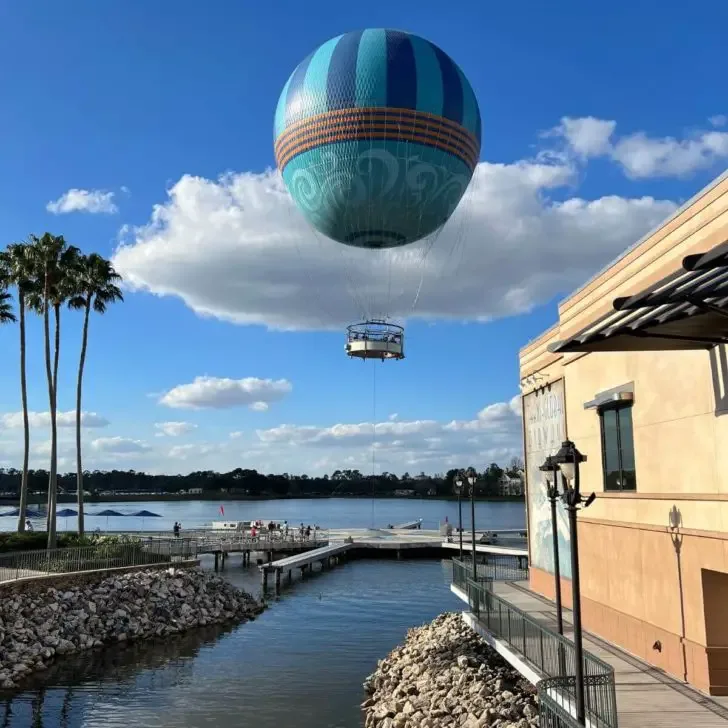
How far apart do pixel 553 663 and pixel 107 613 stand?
25.2 meters

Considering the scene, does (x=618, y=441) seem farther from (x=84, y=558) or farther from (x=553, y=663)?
(x=84, y=558)

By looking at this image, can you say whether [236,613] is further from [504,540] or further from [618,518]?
[504,540]

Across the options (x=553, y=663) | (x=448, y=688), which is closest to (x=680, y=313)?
(x=553, y=663)

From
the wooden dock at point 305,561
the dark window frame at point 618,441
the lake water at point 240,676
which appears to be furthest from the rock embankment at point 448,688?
the wooden dock at point 305,561

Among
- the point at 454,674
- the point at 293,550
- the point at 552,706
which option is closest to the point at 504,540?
the point at 293,550

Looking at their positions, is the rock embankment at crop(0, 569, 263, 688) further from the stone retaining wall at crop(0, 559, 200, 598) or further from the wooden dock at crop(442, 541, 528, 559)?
the wooden dock at crop(442, 541, 528, 559)

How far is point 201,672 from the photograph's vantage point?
1108 inches

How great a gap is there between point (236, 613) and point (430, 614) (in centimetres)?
1045

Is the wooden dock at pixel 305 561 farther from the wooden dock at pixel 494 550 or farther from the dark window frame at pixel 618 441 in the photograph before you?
the dark window frame at pixel 618 441

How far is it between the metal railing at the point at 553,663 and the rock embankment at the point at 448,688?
1.59 meters

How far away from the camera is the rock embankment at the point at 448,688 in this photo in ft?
58.9

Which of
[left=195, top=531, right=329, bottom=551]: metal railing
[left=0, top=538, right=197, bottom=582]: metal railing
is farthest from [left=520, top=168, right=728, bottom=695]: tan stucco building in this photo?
[left=195, top=531, right=329, bottom=551]: metal railing

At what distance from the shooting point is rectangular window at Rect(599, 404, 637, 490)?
1792 centimetres

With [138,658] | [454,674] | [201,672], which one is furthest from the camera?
[138,658]
